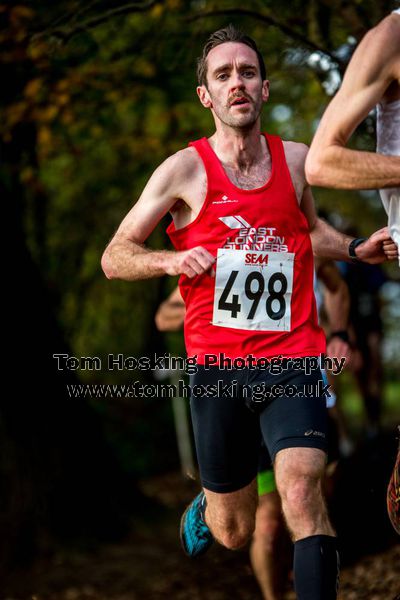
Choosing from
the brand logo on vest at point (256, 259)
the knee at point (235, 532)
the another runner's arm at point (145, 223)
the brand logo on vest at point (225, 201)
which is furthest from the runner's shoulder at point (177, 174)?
the knee at point (235, 532)

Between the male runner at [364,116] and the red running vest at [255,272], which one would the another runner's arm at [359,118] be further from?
the red running vest at [255,272]

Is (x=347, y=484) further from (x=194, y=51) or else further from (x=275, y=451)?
(x=194, y=51)

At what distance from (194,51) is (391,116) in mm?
A: 3206

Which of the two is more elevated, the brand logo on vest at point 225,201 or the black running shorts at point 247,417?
the brand logo on vest at point 225,201

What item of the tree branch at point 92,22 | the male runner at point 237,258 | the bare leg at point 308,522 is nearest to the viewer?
the bare leg at point 308,522

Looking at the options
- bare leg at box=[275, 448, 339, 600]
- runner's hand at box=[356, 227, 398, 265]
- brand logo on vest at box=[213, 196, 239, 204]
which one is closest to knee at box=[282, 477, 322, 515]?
bare leg at box=[275, 448, 339, 600]

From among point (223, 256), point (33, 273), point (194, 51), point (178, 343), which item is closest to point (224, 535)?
point (223, 256)

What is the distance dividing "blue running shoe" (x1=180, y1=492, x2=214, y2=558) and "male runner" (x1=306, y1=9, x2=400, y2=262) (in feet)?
6.65

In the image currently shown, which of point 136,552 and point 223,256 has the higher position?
point 223,256

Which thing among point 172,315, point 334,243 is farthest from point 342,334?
point 334,243

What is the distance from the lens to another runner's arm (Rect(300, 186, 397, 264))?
3.85m

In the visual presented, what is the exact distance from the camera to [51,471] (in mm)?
6188

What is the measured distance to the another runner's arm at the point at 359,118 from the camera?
3.02 metres

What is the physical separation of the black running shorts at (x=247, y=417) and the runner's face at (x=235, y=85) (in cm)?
114
